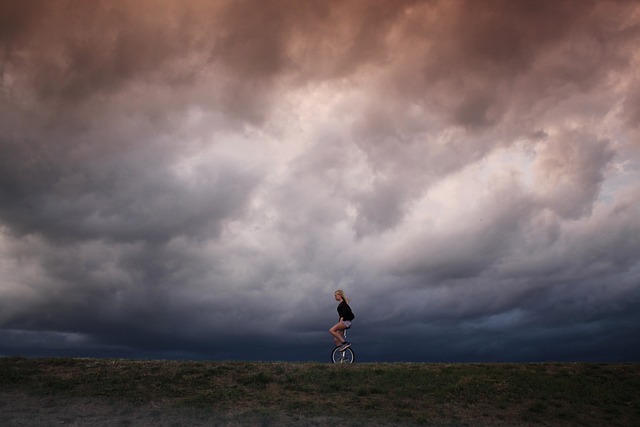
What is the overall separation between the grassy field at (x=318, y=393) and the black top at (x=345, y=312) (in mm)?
2505

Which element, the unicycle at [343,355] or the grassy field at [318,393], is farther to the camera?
the unicycle at [343,355]

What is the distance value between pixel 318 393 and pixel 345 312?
5.65 meters

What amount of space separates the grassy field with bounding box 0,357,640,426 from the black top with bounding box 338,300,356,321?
2.50 metres

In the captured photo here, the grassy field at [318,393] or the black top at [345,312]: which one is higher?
the black top at [345,312]

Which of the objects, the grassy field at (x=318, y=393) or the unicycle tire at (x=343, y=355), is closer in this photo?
the grassy field at (x=318, y=393)

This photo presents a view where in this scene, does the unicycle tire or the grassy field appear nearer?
the grassy field

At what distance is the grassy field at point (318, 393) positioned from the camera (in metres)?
18.8

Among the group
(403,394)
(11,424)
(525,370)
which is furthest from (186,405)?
(525,370)

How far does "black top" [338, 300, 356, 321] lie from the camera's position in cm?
2614

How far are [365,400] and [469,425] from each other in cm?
395

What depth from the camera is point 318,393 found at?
2112cm

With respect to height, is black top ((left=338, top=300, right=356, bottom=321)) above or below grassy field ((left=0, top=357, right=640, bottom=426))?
above

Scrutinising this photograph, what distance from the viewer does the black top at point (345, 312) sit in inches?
1029

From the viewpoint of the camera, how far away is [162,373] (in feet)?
76.6
